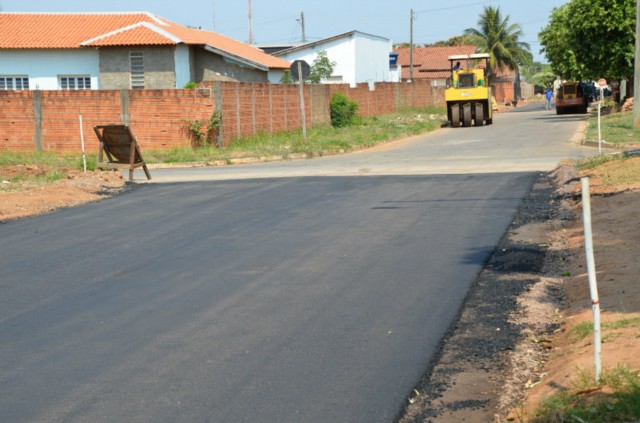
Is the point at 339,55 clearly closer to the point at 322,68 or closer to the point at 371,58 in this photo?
the point at 371,58

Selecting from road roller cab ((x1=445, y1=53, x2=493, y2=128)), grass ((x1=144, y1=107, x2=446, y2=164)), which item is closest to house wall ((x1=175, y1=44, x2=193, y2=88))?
grass ((x1=144, y1=107, x2=446, y2=164))

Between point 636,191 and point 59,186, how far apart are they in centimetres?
1109

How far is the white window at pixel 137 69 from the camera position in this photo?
4388 centimetres

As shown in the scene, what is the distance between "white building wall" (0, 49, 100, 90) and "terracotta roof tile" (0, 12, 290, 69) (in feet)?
1.80

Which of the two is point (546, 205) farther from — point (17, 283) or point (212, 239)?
point (17, 283)

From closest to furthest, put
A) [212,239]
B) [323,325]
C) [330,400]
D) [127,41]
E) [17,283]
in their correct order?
[330,400]
[323,325]
[17,283]
[212,239]
[127,41]

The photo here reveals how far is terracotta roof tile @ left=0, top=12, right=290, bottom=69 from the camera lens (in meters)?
43.7

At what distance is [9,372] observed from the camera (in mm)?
7129

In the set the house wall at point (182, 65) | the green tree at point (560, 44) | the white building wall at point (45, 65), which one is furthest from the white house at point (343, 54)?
the white building wall at point (45, 65)

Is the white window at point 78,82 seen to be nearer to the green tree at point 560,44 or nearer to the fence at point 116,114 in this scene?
the fence at point 116,114

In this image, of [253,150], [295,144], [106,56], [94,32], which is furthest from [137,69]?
[253,150]

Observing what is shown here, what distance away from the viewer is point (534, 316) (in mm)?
8781

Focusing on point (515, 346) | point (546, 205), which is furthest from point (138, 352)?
point (546, 205)

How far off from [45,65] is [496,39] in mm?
65600
